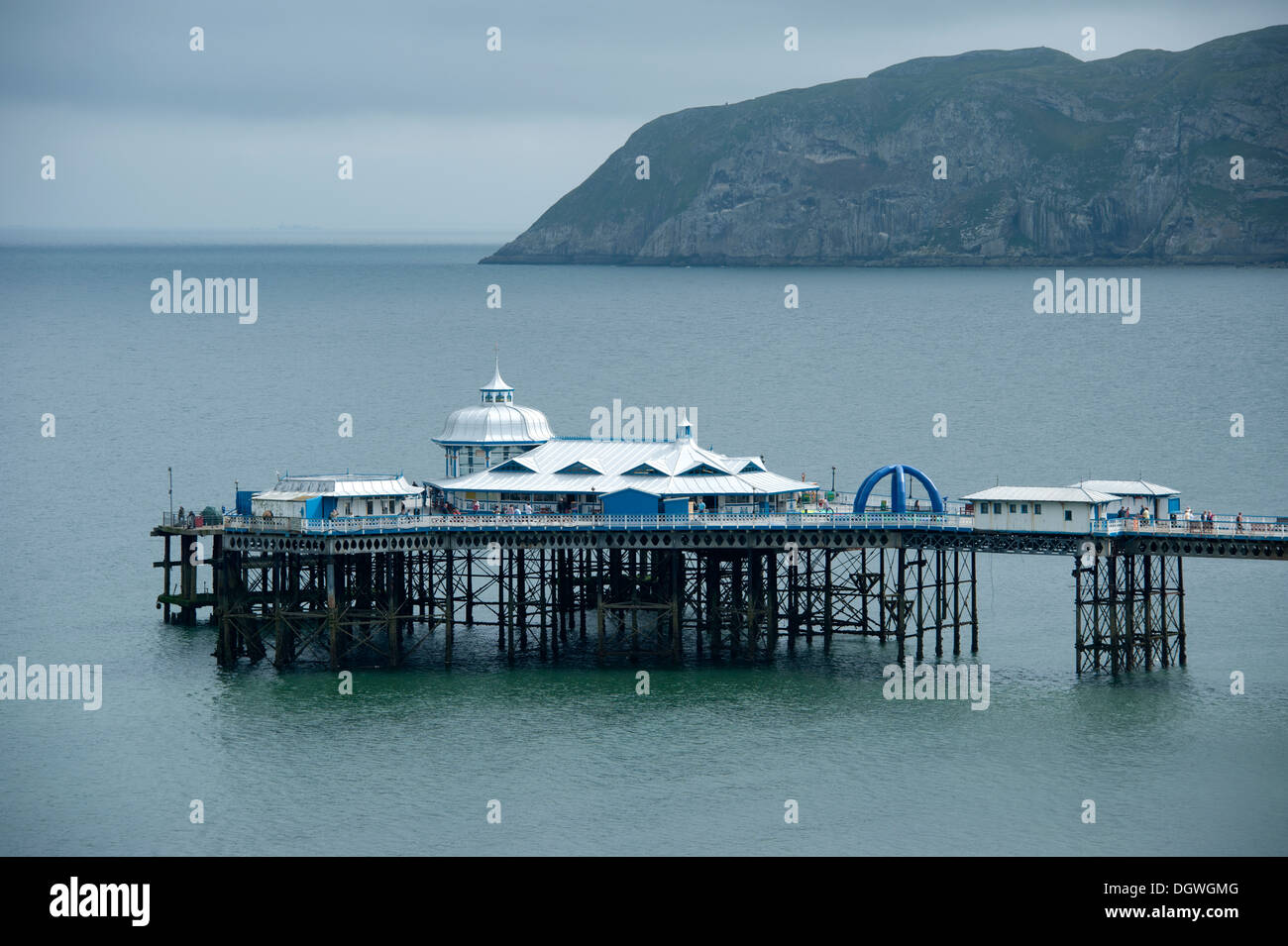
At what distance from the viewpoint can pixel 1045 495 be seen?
343ft

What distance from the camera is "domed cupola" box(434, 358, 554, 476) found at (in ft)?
396

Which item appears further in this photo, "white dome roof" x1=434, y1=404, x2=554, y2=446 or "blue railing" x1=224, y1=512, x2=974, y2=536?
"white dome roof" x1=434, y1=404, x2=554, y2=446

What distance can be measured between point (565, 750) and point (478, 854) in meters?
12.6

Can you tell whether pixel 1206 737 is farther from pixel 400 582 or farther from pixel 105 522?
pixel 105 522

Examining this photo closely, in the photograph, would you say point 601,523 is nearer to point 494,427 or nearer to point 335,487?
point 335,487

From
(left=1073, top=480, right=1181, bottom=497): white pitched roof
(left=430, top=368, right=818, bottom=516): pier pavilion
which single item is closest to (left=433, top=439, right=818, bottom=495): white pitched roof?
(left=430, top=368, right=818, bottom=516): pier pavilion

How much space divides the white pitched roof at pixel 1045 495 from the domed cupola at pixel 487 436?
86.1 ft

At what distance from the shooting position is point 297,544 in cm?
10625

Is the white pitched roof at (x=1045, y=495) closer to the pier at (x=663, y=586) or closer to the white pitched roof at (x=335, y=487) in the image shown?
the pier at (x=663, y=586)

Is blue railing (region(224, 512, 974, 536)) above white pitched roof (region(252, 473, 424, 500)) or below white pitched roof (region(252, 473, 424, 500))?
below

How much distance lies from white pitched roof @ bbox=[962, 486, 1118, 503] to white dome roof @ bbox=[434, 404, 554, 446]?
Answer: 26.2m

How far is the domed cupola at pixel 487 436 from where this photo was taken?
120688 mm

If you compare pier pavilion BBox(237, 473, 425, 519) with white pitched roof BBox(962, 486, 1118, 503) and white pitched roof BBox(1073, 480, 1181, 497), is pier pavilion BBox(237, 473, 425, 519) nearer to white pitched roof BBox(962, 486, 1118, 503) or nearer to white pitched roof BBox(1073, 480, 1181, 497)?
white pitched roof BBox(962, 486, 1118, 503)
